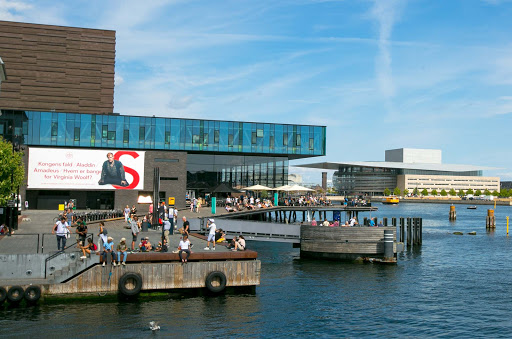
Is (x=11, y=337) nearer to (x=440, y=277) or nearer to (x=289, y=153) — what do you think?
(x=440, y=277)

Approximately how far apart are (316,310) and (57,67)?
352ft

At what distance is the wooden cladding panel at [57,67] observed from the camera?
115m

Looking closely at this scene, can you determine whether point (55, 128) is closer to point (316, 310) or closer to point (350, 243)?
point (350, 243)

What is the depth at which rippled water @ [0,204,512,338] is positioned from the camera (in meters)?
21.9

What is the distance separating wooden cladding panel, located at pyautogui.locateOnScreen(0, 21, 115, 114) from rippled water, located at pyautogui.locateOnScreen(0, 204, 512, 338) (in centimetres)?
9504

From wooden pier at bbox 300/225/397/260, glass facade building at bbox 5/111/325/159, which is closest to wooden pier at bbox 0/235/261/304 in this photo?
wooden pier at bbox 300/225/397/260

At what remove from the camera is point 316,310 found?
2589 cm

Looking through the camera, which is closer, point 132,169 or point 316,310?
point 316,310

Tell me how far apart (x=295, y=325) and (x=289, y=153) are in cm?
5647

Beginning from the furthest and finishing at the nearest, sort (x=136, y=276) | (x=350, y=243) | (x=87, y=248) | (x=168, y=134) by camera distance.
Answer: (x=168, y=134) → (x=350, y=243) → (x=87, y=248) → (x=136, y=276)

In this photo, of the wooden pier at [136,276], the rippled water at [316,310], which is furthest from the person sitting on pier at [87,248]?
the rippled water at [316,310]

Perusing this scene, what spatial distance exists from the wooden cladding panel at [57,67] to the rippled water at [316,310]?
312 ft

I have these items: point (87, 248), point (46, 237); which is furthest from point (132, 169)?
point (87, 248)

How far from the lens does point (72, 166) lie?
214ft
